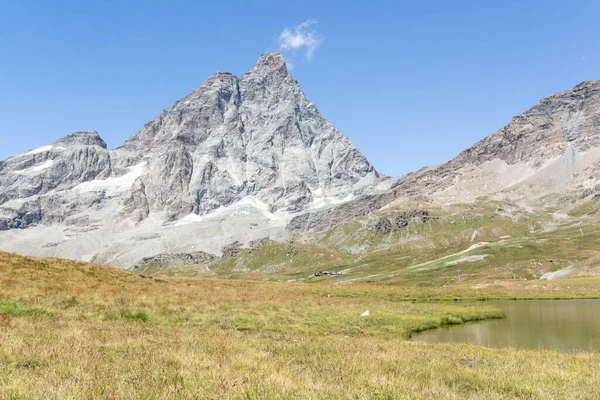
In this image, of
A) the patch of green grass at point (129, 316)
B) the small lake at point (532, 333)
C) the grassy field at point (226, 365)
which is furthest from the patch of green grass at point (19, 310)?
the small lake at point (532, 333)

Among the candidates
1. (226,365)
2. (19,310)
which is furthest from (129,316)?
(226,365)

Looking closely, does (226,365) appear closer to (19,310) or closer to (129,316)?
(129,316)

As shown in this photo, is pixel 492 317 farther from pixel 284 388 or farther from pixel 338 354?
pixel 284 388

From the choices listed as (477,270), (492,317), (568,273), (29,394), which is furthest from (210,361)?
(477,270)

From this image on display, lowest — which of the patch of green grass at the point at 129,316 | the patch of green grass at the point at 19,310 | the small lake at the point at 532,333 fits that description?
the small lake at the point at 532,333

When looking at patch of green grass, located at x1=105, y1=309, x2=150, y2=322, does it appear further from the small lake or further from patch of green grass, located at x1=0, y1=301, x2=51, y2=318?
the small lake

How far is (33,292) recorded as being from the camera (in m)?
26.4

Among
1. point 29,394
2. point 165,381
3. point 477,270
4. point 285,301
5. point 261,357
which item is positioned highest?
point 29,394

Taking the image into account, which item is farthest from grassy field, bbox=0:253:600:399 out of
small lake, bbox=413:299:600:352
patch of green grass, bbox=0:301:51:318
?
small lake, bbox=413:299:600:352

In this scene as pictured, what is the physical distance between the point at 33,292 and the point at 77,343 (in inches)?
699

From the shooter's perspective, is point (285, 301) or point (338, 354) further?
point (285, 301)

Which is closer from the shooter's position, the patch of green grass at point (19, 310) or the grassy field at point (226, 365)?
the grassy field at point (226, 365)

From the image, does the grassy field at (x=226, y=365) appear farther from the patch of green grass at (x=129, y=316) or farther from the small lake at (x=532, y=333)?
the small lake at (x=532, y=333)

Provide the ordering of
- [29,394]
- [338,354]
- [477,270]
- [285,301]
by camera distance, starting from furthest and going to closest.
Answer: [477,270]
[285,301]
[338,354]
[29,394]
